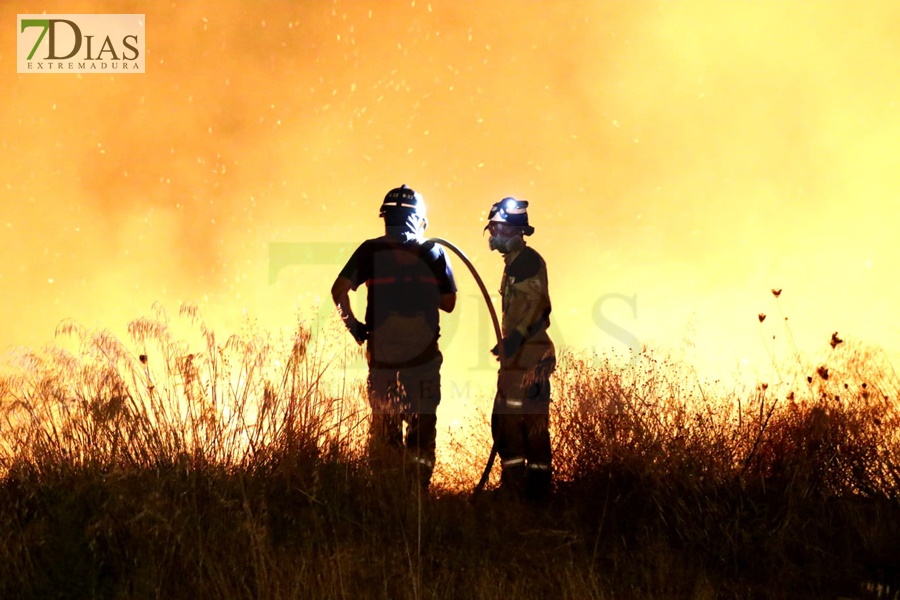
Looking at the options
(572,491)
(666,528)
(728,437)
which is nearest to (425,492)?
(572,491)

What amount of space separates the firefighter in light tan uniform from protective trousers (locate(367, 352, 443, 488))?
498 millimetres

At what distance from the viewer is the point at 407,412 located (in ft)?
20.3

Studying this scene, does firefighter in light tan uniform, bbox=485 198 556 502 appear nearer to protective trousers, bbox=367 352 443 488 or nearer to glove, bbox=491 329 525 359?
glove, bbox=491 329 525 359

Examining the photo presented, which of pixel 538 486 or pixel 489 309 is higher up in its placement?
pixel 489 309

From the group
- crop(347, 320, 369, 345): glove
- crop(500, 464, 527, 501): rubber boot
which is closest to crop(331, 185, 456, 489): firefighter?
crop(347, 320, 369, 345): glove

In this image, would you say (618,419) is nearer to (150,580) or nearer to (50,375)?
(150,580)

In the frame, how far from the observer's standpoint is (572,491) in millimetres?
6043

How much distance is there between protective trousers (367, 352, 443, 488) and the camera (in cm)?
571

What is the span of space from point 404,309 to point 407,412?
0.76 metres

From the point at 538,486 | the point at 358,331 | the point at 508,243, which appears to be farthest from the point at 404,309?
the point at 538,486

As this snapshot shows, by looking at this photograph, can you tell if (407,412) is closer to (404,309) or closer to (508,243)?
(404,309)

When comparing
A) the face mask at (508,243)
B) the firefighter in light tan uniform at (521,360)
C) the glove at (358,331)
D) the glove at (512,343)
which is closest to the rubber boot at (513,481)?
the firefighter in light tan uniform at (521,360)

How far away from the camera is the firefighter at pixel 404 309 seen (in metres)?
6.28

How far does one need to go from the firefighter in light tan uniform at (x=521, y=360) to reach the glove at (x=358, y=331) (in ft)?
3.35
